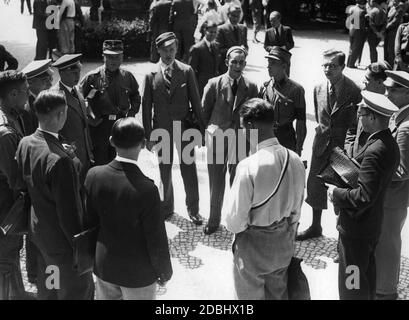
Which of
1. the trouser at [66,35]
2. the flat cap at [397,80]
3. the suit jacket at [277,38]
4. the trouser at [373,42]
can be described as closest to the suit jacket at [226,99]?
the flat cap at [397,80]

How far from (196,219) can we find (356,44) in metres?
9.66

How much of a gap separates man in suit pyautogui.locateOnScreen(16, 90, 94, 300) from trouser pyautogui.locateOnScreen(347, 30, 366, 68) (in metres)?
11.7

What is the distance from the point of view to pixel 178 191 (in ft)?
24.9

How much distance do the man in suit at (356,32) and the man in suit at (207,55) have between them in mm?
7104

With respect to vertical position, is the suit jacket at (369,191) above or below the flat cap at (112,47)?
below

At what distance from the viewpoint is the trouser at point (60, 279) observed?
4148 mm

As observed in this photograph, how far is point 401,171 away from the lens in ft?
15.4

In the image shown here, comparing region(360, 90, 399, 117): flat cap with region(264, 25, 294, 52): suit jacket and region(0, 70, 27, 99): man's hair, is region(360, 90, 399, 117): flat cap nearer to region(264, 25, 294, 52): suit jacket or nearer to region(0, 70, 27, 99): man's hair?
region(0, 70, 27, 99): man's hair

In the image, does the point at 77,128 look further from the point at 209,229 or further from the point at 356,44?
the point at 356,44

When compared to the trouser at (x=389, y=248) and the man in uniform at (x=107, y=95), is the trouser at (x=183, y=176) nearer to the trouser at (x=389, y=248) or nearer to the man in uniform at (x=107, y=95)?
the man in uniform at (x=107, y=95)
